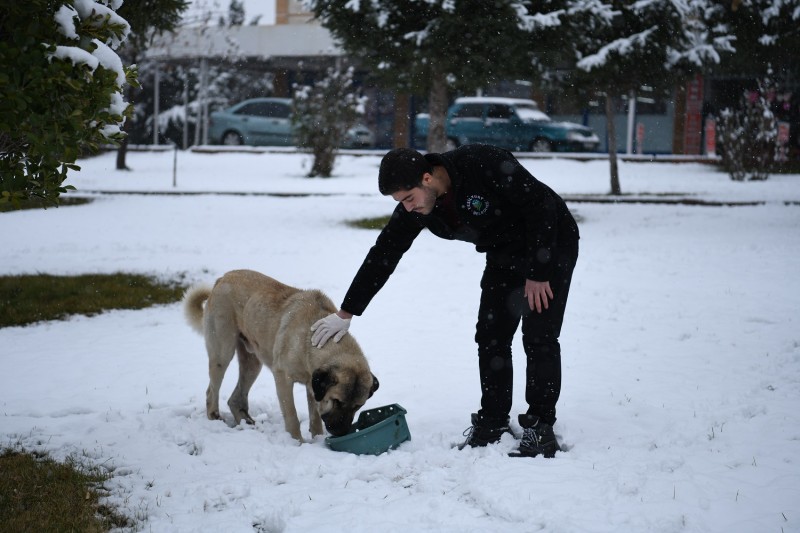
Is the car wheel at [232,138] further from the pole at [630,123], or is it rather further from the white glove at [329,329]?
the white glove at [329,329]

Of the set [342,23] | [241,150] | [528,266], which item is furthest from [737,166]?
[528,266]

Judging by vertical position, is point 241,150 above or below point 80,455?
above

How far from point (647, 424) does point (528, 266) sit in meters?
1.58

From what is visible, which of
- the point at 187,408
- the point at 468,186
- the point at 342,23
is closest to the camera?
the point at 468,186

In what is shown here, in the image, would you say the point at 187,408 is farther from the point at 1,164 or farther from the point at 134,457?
the point at 1,164

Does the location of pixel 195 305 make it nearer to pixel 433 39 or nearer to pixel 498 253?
pixel 498 253

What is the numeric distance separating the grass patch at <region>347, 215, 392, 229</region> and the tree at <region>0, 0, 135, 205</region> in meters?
10.8

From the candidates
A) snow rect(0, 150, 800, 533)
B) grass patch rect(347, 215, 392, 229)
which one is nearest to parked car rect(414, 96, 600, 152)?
grass patch rect(347, 215, 392, 229)

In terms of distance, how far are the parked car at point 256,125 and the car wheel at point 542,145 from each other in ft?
22.8

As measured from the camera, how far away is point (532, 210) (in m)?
4.17

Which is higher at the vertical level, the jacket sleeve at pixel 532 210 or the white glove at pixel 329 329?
the jacket sleeve at pixel 532 210

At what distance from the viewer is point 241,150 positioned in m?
29.0

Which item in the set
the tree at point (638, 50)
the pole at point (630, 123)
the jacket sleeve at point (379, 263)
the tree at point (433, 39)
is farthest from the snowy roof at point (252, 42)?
the jacket sleeve at point (379, 263)

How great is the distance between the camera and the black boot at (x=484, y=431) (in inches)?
181
